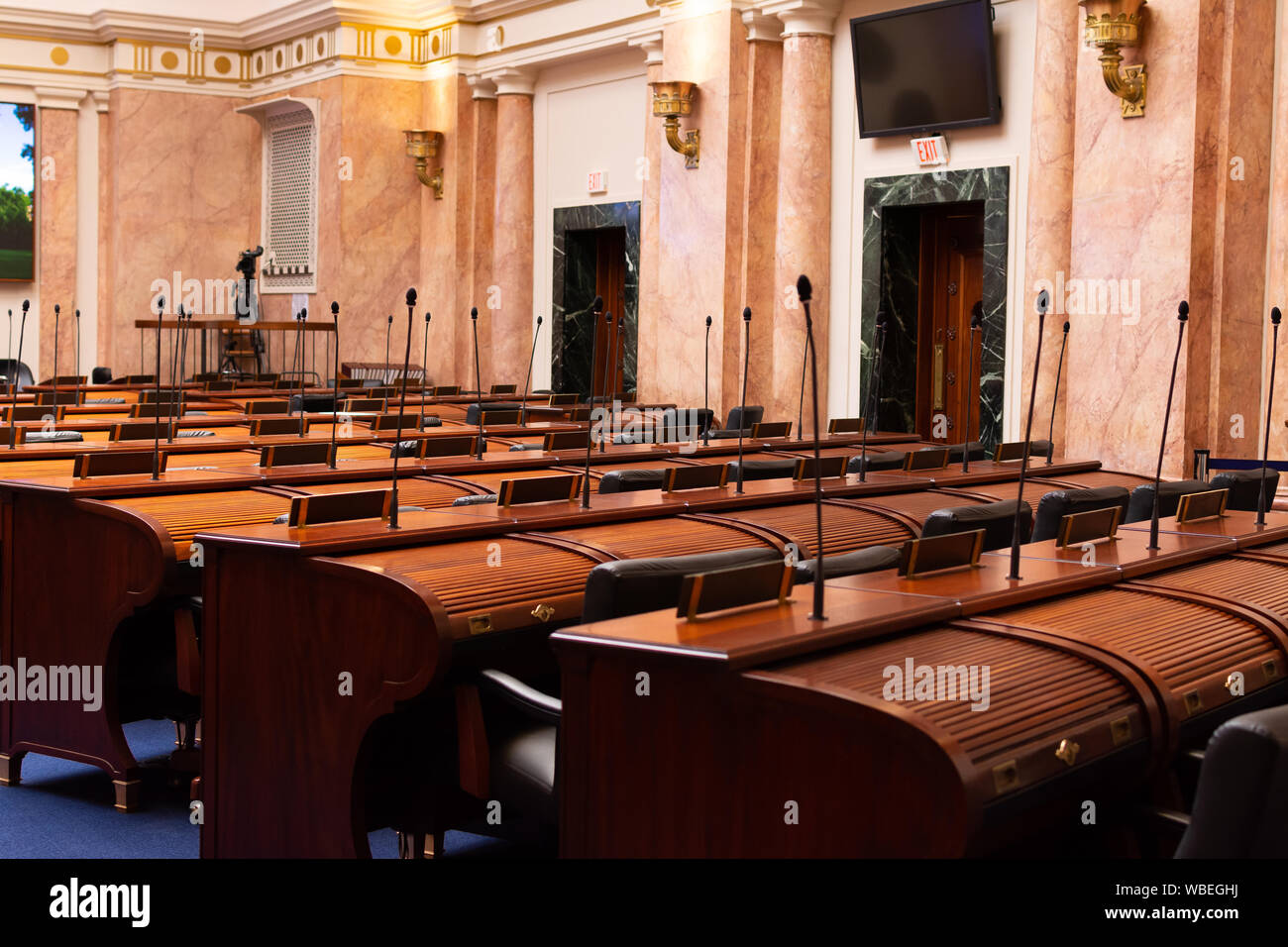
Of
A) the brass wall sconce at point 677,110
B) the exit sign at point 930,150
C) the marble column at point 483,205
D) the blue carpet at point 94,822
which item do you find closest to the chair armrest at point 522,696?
the blue carpet at point 94,822

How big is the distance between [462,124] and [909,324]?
657 centimetres

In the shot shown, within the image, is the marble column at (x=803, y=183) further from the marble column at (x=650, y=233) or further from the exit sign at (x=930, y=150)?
the marble column at (x=650, y=233)

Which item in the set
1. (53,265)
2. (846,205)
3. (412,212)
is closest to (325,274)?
(412,212)

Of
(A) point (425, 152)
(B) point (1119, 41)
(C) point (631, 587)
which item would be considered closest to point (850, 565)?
(C) point (631, 587)

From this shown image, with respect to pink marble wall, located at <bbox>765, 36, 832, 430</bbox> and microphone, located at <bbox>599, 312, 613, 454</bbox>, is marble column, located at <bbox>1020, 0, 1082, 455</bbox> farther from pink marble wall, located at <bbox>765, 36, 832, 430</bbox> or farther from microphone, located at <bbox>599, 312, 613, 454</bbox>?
microphone, located at <bbox>599, 312, 613, 454</bbox>

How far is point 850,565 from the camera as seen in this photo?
132 inches

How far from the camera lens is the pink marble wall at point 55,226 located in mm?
17703

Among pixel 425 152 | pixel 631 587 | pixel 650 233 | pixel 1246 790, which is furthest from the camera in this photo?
pixel 425 152

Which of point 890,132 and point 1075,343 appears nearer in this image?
point 1075,343

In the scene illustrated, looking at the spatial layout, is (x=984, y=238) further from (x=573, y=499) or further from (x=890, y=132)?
(x=573, y=499)

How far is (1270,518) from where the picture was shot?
4371 mm

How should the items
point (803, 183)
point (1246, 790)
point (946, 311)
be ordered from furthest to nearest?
1. point (803, 183)
2. point (946, 311)
3. point (1246, 790)

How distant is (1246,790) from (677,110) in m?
10.9

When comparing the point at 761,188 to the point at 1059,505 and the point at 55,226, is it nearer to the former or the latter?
the point at 1059,505
